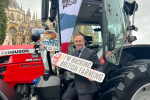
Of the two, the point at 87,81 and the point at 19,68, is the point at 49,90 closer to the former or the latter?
the point at 87,81

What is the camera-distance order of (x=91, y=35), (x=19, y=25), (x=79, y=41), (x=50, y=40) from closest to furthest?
(x=79, y=41) → (x=50, y=40) → (x=91, y=35) → (x=19, y=25)

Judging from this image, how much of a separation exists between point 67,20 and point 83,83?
1056 millimetres

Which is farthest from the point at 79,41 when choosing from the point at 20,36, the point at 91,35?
the point at 20,36

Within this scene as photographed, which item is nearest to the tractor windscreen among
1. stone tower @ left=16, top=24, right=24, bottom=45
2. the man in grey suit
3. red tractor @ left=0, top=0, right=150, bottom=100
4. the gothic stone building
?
red tractor @ left=0, top=0, right=150, bottom=100

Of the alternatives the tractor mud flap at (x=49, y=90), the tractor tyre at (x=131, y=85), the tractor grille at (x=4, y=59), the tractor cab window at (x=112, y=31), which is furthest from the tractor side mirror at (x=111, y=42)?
the tractor grille at (x=4, y=59)

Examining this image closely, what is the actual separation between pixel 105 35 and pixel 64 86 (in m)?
1.18

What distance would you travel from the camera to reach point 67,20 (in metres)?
2.24

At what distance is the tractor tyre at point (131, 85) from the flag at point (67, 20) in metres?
0.96

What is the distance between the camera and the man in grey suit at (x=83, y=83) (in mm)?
1922

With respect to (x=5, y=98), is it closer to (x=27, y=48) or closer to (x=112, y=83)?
(x=27, y=48)

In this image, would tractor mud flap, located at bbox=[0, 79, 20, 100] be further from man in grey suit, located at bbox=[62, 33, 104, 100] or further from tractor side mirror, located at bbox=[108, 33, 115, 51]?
tractor side mirror, located at bbox=[108, 33, 115, 51]

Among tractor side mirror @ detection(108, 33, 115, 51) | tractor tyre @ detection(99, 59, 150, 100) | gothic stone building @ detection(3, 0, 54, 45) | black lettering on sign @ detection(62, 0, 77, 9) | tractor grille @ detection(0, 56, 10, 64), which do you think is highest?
gothic stone building @ detection(3, 0, 54, 45)

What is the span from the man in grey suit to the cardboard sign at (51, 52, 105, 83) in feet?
0.35

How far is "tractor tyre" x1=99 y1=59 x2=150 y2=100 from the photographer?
200 centimetres
